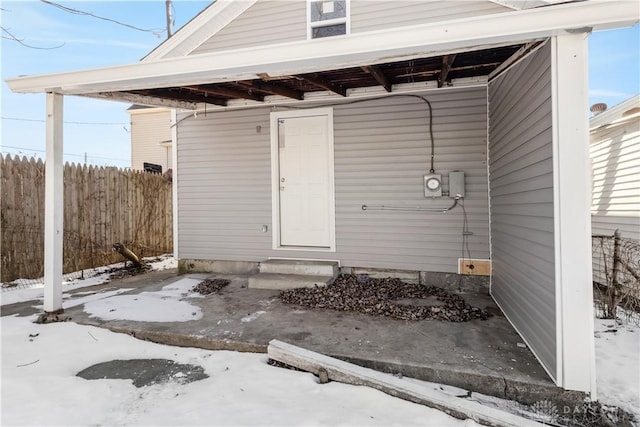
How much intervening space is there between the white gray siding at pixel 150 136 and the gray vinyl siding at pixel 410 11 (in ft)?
35.5

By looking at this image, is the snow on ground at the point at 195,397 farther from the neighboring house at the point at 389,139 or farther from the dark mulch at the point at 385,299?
the dark mulch at the point at 385,299

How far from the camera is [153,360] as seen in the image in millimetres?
2750

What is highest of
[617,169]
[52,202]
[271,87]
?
[271,87]

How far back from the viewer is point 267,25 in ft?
16.9

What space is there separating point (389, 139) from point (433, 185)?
0.84 meters

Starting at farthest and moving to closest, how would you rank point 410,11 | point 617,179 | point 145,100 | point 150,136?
point 150,136
point 617,179
point 410,11
point 145,100

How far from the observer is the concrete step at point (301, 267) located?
460 centimetres

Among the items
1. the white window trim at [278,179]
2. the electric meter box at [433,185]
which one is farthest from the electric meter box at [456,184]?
the white window trim at [278,179]

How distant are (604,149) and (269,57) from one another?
5218 millimetres

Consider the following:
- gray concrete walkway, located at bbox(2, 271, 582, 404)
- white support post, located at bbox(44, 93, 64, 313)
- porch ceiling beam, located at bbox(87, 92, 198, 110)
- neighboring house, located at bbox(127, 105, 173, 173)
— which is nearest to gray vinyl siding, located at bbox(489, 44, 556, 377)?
gray concrete walkway, located at bbox(2, 271, 582, 404)

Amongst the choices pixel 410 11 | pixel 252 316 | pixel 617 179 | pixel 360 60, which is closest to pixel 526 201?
pixel 360 60

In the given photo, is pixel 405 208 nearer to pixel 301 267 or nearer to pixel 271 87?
pixel 301 267

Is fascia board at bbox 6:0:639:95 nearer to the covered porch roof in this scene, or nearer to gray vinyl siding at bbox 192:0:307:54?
the covered porch roof

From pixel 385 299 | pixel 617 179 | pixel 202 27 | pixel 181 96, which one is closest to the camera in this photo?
pixel 385 299
